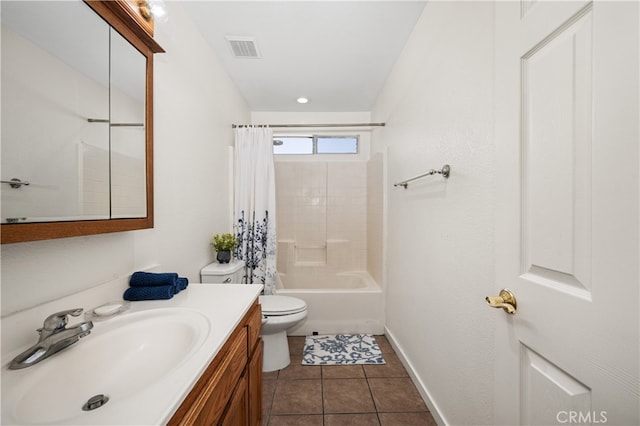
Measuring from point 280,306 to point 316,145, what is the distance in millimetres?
2305

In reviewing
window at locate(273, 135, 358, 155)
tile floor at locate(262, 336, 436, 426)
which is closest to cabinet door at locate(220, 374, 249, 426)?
tile floor at locate(262, 336, 436, 426)

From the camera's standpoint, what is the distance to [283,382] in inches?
72.7

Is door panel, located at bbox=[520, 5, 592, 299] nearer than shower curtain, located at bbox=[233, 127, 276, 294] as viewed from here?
Yes

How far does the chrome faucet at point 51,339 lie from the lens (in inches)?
24.7

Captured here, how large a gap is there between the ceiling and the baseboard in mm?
2371

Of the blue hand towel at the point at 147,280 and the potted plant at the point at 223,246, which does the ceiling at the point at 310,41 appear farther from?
the blue hand towel at the point at 147,280

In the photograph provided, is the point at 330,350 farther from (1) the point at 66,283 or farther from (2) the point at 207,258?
(1) the point at 66,283

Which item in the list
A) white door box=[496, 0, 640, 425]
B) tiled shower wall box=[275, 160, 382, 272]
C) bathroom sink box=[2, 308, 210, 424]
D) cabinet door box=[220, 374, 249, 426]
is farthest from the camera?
tiled shower wall box=[275, 160, 382, 272]

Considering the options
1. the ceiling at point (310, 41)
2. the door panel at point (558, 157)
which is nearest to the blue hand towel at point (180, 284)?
the door panel at point (558, 157)

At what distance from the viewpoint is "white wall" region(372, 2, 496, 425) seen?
105 cm

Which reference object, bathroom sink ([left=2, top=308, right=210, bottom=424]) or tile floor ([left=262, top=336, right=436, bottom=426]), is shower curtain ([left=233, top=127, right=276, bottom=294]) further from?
bathroom sink ([left=2, top=308, right=210, bottom=424])

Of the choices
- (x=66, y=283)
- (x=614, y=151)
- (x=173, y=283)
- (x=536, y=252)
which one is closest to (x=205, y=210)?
(x=173, y=283)

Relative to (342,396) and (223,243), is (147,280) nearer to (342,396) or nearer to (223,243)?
(223,243)

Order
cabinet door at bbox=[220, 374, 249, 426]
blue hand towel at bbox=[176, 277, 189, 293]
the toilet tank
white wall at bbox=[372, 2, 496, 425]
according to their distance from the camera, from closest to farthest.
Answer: cabinet door at bbox=[220, 374, 249, 426]
white wall at bbox=[372, 2, 496, 425]
blue hand towel at bbox=[176, 277, 189, 293]
the toilet tank
